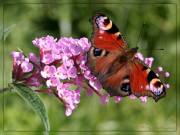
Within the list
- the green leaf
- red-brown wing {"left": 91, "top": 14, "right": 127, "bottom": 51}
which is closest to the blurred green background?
red-brown wing {"left": 91, "top": 14, "right": 127, "bottom": 51}

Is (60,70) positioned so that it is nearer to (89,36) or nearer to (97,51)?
(97,51)

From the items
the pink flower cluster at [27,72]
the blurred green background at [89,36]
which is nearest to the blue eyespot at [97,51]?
the pink flower cluster at [27,72]

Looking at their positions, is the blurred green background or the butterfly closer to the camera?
the butterfly

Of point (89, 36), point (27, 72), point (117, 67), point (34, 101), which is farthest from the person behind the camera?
point (89, 36)

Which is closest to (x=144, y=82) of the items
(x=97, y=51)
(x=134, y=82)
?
(x=134, y=82)

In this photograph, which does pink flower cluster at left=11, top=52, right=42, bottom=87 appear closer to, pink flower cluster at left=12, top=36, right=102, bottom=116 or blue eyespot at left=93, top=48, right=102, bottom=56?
pink flower cluster at left=12, top=36, right=102, bottom=116

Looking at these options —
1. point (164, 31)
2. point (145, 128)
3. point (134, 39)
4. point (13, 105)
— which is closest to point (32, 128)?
point (13, 105)
